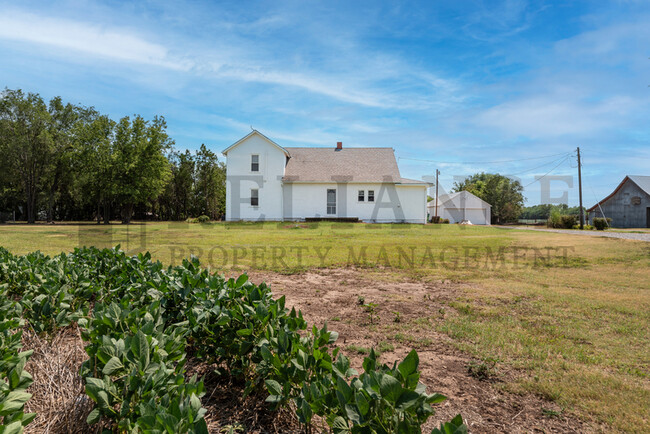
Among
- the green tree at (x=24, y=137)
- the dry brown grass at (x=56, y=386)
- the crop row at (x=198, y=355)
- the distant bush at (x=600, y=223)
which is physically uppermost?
the green tree at (x=24, y=137)

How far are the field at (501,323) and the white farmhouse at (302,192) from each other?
18588 mm

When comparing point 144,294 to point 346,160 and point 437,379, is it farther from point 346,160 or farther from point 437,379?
point 346,160

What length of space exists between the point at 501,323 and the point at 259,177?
24872 millimetres

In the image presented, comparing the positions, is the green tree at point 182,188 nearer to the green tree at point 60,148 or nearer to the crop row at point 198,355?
the green tree at point 60,148

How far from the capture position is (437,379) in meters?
2.74

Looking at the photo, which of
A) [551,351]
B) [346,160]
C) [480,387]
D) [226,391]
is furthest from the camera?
[346,160]

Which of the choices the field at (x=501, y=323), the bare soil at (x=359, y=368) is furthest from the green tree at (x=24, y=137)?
the bare soil at (x=359, y=368)

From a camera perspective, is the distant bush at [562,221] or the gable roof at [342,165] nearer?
the distant bush at [562,221]

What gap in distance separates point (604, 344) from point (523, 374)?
135 centimetres

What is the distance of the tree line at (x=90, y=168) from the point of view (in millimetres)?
29812

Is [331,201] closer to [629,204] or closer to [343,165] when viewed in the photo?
[343,165]

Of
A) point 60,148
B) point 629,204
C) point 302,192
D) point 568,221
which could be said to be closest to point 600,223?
point 568,221

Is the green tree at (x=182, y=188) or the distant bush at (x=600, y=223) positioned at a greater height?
the green tree at (x=182, y=188)

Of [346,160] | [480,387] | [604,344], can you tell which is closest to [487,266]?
[604,344]
